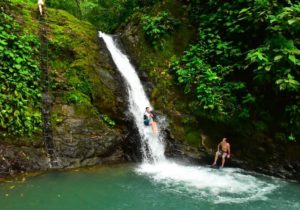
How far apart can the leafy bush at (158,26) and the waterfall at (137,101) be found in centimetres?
138

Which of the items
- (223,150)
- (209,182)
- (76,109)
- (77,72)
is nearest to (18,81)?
(76,109)

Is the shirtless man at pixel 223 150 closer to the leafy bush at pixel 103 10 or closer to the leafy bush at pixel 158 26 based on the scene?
the leafy bush at pixel 158 26

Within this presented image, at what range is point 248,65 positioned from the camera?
1143 centimetres

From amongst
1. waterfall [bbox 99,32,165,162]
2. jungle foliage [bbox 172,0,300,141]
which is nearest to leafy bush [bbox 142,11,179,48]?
jungle foliage [bbox 172,0,300,141]

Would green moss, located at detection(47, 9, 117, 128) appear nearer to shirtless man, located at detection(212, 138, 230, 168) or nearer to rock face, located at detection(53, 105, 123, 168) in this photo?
rock face, located at detection(53, 105, 123, 168)

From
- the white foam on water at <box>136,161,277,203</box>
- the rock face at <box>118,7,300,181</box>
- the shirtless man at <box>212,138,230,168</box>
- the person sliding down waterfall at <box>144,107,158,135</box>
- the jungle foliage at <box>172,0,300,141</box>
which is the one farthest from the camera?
the person sliding down waterfall at <box>144,107,158,135</box>

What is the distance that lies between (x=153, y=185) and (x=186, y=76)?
A: 4870mm

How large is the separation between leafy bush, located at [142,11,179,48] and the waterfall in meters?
1.38

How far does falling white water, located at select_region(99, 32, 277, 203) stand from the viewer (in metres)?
9.10

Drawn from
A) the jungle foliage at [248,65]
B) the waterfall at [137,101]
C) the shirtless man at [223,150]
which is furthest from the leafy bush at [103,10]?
the shirtless man at [223,150]

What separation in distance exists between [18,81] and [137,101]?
4220mm

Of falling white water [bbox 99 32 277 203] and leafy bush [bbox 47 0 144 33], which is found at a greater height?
leafy bush [bbox 47 0 144 33]

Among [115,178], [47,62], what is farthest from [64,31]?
[115,178]

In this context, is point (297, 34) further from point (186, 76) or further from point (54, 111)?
point (54, 111)
